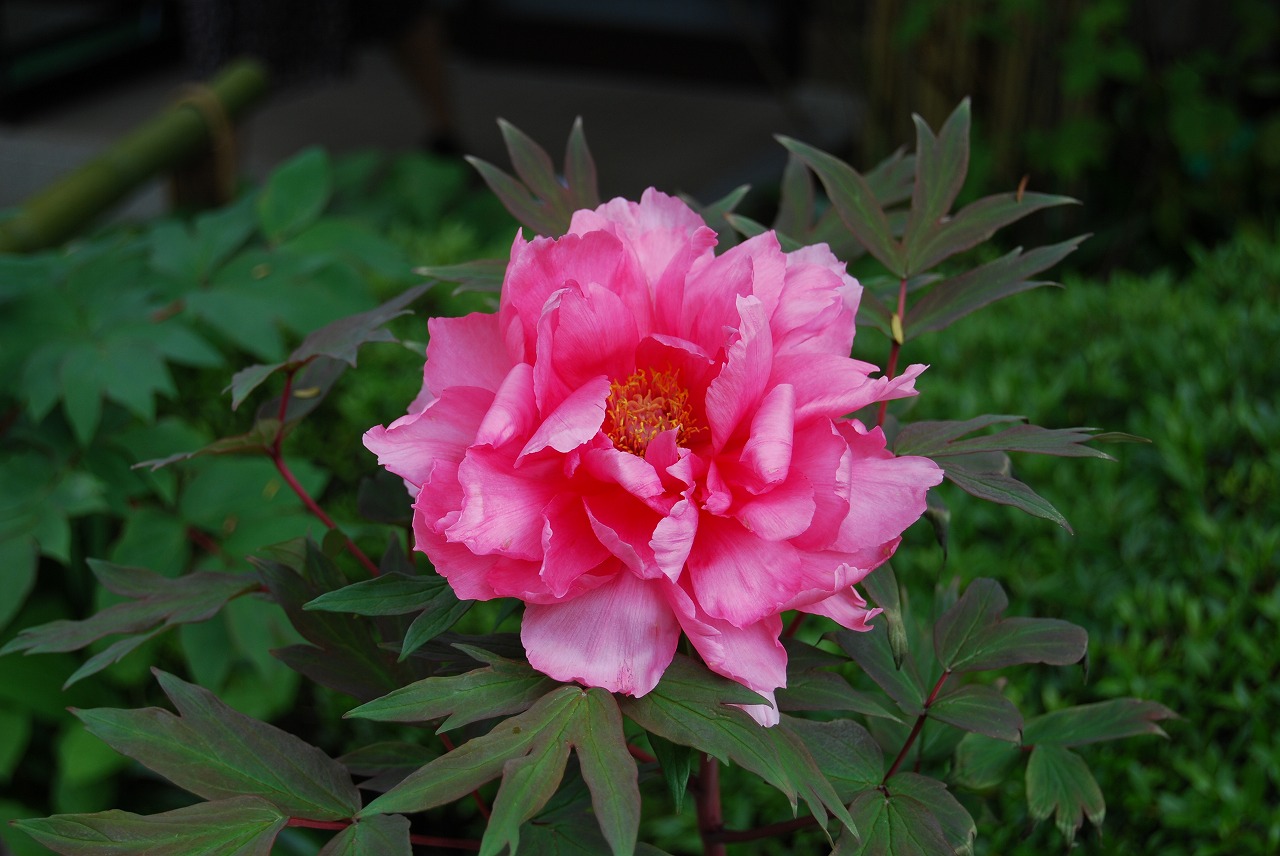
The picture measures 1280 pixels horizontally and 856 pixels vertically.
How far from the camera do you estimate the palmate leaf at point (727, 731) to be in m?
0.63

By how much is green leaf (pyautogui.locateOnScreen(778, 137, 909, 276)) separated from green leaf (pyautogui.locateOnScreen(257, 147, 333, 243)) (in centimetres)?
129

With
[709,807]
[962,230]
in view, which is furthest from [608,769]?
[962,230]

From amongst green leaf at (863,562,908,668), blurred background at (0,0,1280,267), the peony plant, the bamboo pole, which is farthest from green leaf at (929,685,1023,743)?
the bamboo pole

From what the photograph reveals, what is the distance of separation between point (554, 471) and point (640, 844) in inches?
9.4

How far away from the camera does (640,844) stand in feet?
2.43

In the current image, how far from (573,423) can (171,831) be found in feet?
1.05

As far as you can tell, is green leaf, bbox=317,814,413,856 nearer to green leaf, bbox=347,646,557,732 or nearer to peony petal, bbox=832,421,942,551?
green leaf, bbox=347,646,557,732

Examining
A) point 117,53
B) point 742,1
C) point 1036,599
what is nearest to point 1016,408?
point 1036,599

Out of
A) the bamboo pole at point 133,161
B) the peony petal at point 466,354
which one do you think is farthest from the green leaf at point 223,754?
the bamboo pole at point 133,161

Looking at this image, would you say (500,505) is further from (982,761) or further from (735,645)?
Result: (982,761)

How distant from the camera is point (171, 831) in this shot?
2.22 feet

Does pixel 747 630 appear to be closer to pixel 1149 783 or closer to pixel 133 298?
pixel 1149 783

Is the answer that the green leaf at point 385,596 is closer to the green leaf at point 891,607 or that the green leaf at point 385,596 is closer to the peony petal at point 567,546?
the peony petal at point 567,546

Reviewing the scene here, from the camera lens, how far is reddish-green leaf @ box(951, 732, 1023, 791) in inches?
36.6
